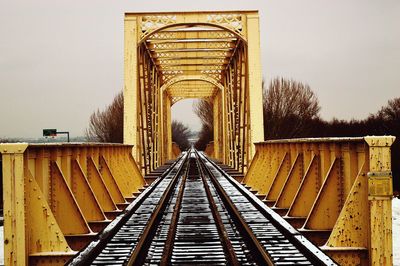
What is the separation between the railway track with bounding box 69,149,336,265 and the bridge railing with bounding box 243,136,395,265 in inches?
13.9

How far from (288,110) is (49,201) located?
5514cm

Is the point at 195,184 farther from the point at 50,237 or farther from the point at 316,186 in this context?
the point at 50,237

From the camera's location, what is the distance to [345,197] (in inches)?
283

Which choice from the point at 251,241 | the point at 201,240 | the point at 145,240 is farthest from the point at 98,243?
the point at 251,241

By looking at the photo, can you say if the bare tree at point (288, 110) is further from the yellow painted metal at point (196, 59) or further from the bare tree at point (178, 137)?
the bare tree at point (178, 137)

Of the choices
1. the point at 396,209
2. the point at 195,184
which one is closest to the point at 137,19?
the point at 195,184

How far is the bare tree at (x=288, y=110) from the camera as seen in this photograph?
2295 inches

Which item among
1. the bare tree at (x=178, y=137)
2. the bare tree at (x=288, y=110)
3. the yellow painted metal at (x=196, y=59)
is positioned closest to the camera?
the yellow painted metal at (x=196, y=59)

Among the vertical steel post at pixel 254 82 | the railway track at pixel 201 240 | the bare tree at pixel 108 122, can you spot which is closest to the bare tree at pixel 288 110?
the bare tree at pixel 108 122

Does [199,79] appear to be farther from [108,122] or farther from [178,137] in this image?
[178,137]

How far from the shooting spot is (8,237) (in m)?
5.82

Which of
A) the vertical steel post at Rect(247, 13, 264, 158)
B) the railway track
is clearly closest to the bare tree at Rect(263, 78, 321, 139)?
the vertical steel post at Rect(247, 13, 264, 158)

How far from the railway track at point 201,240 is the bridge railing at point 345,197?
0.35 m

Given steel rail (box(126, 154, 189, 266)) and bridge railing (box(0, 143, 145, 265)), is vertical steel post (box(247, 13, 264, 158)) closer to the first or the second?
steel rail (box(126, 154, 189, 266))
